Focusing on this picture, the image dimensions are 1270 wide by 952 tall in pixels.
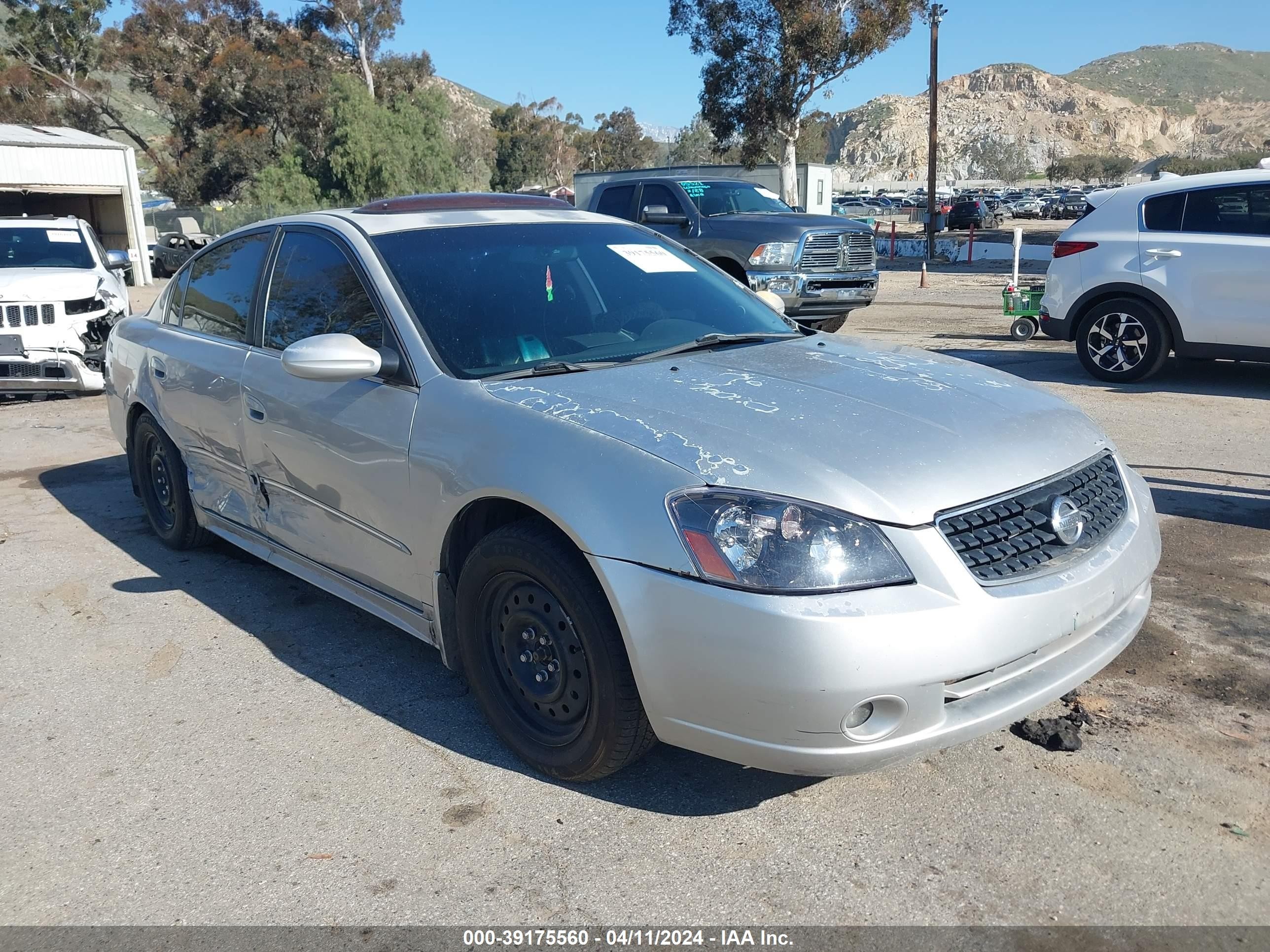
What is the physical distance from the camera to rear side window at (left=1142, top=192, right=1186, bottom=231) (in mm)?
8633

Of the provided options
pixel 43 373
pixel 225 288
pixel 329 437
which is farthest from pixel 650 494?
pixel 43 373

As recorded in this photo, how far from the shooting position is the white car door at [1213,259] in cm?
816

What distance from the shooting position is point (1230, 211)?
8375 mm

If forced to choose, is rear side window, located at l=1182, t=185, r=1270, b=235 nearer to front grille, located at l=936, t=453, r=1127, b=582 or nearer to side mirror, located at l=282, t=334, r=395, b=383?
front grille, located at l=936, t=453, r=1127, b=582

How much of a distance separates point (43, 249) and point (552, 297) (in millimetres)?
9604

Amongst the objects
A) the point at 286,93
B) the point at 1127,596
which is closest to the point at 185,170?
the point at 286,93

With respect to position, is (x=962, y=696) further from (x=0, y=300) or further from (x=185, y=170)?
(x=185, y=170)


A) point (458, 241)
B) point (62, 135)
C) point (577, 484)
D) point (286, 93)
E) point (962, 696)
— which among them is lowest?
point (962, 696)

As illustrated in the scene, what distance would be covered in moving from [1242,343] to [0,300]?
10811mm

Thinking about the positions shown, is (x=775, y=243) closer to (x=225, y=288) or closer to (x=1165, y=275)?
(x=1165, y=275)

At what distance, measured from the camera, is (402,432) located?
3.50 m

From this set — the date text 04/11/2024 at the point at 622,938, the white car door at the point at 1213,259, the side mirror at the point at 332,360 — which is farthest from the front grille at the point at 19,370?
the white car door at the point at 1213,259

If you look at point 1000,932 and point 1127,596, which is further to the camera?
point 1127,596

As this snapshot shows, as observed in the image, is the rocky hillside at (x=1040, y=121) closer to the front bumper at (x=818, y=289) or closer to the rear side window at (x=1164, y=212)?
the front bumper at (x=818, y=289)
